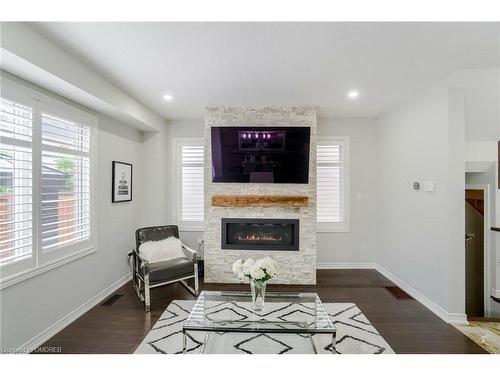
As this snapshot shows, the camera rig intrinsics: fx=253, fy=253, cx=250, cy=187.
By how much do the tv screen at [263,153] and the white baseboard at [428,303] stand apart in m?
2.04

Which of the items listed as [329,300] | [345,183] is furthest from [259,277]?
[345,183]

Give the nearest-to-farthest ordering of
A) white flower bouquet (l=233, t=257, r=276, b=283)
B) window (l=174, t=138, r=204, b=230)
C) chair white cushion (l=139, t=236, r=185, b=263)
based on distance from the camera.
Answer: white flower bouquet (l=233, t=257, r=276, b=283)
chair white cushion (l=139, t=236, r=185, b=263)
window (l=174, t=138, r=204, b=230)

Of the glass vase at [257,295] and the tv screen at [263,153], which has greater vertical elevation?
the tv screen at [263,153]

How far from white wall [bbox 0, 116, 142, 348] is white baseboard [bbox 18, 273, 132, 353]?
38mm

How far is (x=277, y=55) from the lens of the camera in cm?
230

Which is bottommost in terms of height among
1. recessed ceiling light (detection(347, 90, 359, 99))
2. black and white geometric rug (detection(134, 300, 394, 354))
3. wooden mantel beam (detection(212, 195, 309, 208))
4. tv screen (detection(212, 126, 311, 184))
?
black and white geometric rug (detection(134, 300, 394, 354))

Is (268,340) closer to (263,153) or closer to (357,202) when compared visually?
(263,153)

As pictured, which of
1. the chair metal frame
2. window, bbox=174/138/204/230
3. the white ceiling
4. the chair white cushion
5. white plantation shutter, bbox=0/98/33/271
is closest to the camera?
the white ceiling

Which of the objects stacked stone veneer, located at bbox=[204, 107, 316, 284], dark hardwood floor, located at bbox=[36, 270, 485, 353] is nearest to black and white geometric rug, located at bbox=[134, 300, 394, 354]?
dark hardwood floor, located at bbox=[36, 270, 485, 353]

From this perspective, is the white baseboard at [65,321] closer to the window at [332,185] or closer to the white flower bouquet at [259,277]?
the white flower bouquet at [259,277]

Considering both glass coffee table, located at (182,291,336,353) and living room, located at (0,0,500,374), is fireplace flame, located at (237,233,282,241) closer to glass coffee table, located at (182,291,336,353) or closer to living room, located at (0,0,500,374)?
living room, located at (0,0,500,374)

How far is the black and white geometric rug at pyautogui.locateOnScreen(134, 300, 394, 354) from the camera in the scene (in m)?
2.23

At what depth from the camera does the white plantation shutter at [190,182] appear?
4.68 meters

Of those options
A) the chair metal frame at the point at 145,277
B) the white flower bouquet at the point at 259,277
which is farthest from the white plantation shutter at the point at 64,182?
the white flower bouquet at the point at 259,277
